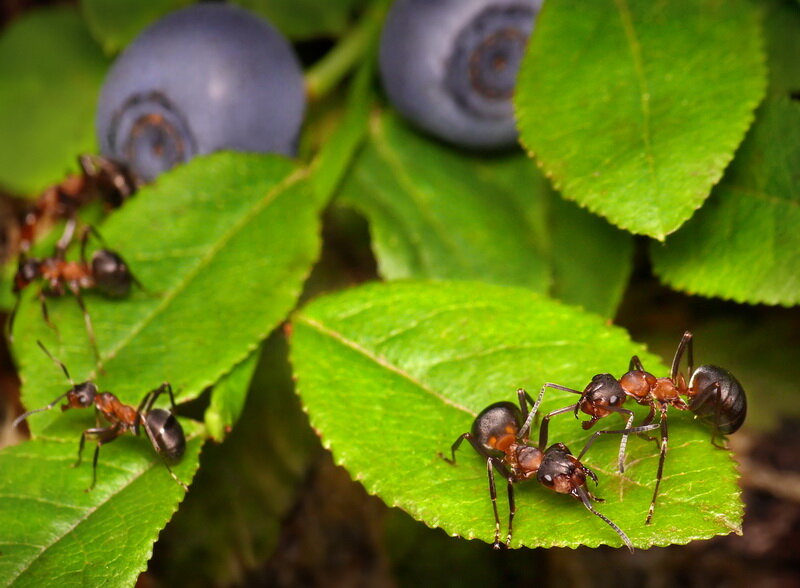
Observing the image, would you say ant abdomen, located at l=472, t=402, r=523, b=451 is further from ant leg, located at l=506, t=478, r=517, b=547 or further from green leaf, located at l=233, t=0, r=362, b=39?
green leaf, located at l=233, t=0, r=362, b=39

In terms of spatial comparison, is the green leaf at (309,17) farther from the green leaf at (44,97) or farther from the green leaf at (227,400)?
the green leaf at (227,400)

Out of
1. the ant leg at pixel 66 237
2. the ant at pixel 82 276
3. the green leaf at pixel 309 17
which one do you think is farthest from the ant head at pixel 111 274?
the green leaf at pixel 309 17

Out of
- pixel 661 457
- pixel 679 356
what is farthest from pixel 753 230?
pixel 661 457

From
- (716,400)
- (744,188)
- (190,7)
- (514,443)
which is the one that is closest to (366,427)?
(514,443)

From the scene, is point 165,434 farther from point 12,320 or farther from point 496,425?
point 12,320

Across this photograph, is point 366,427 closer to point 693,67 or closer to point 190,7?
point 693,67
